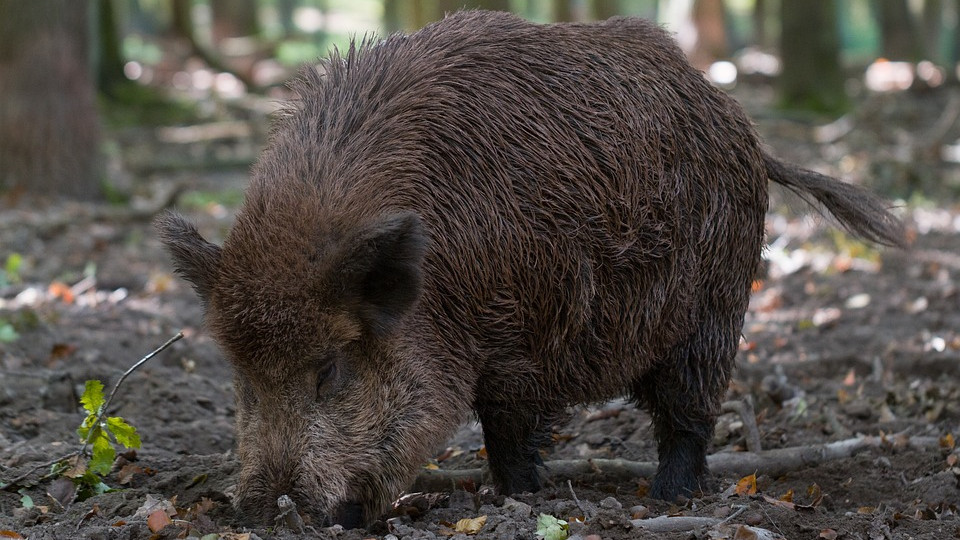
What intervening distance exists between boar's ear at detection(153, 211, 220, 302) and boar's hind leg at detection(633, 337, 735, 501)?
2.18m

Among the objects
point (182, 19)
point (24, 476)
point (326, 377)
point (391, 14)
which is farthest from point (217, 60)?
point (326, 377)

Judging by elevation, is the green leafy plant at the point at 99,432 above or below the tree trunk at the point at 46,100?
below

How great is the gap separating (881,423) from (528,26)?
9.64 feet

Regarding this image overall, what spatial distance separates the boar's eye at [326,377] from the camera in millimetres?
4336

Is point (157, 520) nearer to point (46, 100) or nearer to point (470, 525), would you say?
point (470, 525)

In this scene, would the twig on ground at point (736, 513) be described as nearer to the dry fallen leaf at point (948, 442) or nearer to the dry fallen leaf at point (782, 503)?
the dry fallen leaf at point (782, 503)

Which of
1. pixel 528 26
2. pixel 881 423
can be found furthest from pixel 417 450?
pixel 881 423

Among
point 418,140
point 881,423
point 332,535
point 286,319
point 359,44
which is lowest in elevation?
point 881,423

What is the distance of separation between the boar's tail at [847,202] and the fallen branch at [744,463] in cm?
105

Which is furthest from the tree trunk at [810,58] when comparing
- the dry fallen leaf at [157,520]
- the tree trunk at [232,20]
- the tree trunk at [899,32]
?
the tree trunk at [232,20]

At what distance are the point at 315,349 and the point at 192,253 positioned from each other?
642 mm

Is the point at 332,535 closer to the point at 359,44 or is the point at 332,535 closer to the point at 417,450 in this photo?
the point at 417,450

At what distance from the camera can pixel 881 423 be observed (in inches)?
247

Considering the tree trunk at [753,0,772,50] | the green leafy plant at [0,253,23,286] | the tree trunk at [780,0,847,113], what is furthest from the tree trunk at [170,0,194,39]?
the green leafy plant at [0,253,23,286]
